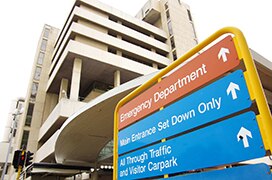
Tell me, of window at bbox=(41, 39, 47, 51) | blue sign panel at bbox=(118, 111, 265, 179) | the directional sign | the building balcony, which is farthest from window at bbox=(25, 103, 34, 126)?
blue sign panel at bbox=(118, 111, 265, 179)

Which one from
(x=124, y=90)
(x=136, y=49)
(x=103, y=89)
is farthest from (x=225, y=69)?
(x=136, y=49)

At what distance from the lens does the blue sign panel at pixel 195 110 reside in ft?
4.27

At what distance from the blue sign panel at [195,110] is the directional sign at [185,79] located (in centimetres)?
7

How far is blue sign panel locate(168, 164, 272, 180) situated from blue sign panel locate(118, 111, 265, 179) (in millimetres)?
47

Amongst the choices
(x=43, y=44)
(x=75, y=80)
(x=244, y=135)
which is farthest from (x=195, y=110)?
(x=43, y=44)

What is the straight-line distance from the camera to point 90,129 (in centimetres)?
862

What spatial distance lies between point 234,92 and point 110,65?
2145cm

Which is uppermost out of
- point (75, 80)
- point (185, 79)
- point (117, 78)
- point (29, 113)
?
point (117, 78)

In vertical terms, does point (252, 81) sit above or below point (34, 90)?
below

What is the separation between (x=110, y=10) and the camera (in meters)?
27.5

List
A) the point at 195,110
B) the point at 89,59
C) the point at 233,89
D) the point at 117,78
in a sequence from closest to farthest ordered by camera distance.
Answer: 1. the point at 233,89
2. the point at 195,110
3. the point at 89,59
4. the point at 117,78

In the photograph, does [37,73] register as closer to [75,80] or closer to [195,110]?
[75,80]

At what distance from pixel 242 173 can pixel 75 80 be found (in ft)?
65.8

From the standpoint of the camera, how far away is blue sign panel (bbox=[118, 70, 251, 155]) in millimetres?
1303
